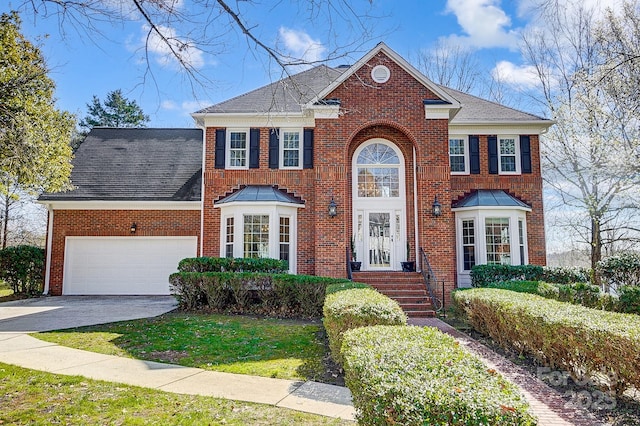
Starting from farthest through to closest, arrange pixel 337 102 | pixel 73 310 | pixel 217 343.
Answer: pixel 337 102 → pixel 73 310 → pixel 217 343

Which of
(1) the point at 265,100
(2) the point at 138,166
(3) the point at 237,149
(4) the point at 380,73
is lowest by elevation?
(2) the point at 138,166

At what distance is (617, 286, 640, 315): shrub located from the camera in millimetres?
9656

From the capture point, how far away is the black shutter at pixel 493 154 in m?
15.0

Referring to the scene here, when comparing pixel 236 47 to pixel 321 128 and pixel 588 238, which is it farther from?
pixel 588 238

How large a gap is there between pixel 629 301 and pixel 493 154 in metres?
6.84

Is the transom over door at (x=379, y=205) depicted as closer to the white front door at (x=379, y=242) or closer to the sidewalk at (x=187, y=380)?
the white front door at (x=379, y=242)

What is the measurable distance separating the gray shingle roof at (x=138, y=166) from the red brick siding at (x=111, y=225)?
0.60 metres

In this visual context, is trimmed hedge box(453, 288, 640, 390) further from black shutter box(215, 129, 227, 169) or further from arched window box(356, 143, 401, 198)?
black shutter box(215, 129, 227, 169)

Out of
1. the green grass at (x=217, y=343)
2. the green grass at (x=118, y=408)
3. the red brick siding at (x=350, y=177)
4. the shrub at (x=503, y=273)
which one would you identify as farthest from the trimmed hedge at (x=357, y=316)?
the shrub at (x=503, y=273)

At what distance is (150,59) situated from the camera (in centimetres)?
494

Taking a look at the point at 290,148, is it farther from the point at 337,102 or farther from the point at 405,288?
the point at 405,288

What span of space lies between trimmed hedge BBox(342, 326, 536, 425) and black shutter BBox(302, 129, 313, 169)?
36.2 feet

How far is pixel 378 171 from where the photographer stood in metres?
14.4

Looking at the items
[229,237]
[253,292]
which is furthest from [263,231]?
[253,292]
